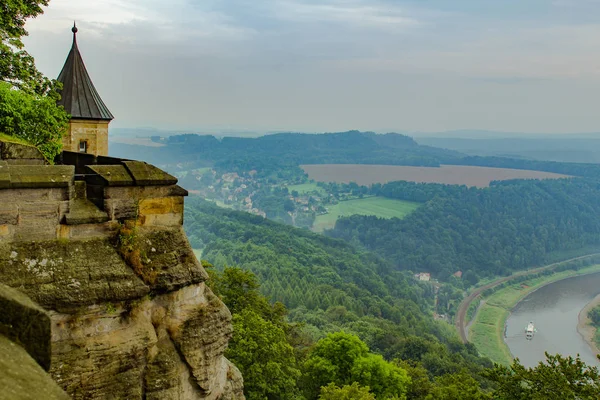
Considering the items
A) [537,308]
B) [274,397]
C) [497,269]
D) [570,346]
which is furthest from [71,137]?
[497,269]

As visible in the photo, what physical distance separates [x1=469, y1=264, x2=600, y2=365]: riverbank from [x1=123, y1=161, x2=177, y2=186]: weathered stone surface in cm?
8201

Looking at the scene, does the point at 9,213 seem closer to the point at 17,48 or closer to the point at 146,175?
the point at 146,175

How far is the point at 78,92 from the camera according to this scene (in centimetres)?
3152

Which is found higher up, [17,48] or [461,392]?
[17,48]

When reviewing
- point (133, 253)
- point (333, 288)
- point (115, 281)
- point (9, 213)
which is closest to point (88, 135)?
point (133, 253)

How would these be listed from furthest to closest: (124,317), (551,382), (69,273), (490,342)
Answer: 1. (490,342)
2. (551,382)
3. (124,317)
4. (69,273)

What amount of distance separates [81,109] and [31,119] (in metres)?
13.4

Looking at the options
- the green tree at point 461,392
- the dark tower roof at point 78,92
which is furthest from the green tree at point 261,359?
the dark tower roof at point 78,92

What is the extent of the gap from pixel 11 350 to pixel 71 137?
28.2m

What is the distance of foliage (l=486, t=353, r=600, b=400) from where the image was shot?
73.8ft

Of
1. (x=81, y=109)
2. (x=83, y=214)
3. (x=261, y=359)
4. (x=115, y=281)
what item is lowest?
(x=261, y=359)

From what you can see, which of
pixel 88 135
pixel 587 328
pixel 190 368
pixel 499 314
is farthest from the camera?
pixel 499 314

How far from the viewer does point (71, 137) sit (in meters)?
30.7

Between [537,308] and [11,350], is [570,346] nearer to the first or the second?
[537,308]
